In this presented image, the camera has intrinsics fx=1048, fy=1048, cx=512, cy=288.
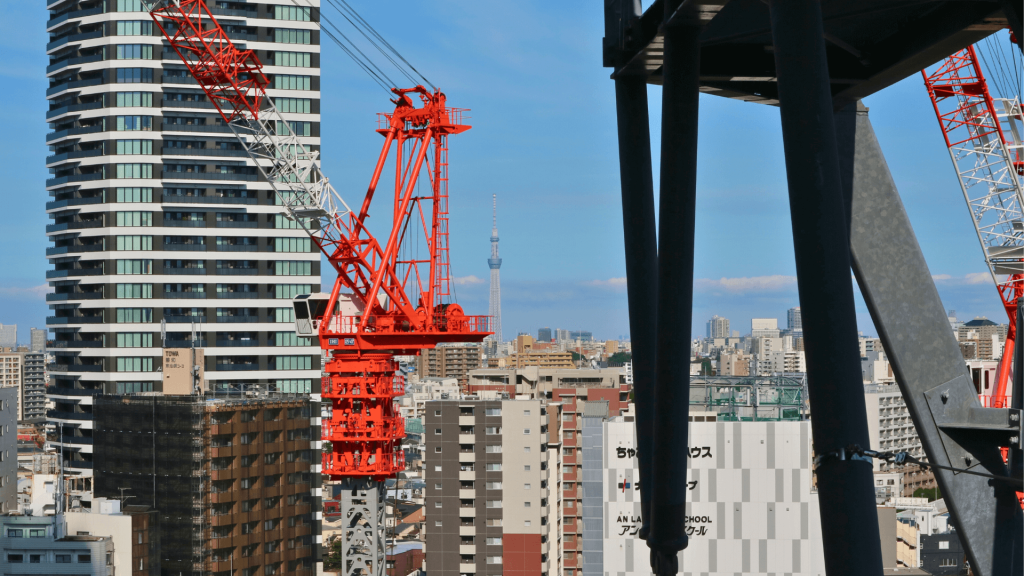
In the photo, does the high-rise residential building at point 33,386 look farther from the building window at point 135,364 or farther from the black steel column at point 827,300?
the black steel column at point 827,300

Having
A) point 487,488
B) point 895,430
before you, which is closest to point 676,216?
point 487,488

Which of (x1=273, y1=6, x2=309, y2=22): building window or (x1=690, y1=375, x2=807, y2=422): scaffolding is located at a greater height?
(x1=273, y1=6, x2=309, y2=22): building window

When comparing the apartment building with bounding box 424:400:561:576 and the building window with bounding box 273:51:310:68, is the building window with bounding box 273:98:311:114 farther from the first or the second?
the apartment building with bounding box 424:400:561:576

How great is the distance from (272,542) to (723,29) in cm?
4474

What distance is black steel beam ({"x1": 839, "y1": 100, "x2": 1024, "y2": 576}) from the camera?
4246 mm

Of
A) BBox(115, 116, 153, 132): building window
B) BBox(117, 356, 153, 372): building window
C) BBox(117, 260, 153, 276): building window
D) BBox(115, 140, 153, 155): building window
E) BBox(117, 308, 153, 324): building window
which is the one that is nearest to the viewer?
BBox(115, 116, 153, 132): building window

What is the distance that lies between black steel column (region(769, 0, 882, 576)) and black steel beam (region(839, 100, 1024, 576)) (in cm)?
157

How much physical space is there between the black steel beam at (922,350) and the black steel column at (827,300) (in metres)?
1.57

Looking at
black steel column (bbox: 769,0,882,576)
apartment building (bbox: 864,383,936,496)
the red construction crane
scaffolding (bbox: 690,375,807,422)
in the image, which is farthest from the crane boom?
apartment building (bbox: 864,383,936,496)

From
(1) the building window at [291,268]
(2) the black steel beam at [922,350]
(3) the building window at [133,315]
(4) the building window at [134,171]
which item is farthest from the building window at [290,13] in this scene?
(2) the black steel beam at [922,350]

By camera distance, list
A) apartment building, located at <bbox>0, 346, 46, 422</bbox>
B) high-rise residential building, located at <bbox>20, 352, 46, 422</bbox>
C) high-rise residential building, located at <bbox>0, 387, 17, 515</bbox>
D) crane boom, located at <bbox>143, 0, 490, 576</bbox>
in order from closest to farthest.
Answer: crane boom, located at <bbox>143, 0, 490, 576</bbox> → high-rise residential building, located at <bbox>0, 387, 17, 515</bbox> → apartment building, located at <bbox>0, 346, 46, 422</bbox> → high-rise residential building, located at <bbox>20, 352, 46, 422</bbox>

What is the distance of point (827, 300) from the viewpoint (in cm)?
279

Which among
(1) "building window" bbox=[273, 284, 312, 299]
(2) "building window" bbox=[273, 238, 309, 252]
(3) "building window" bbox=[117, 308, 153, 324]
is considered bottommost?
(3) "building window" bbox=[117, 308, 153, 324]

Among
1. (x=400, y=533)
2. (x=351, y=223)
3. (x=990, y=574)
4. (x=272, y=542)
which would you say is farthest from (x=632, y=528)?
(x=400, y=533)
